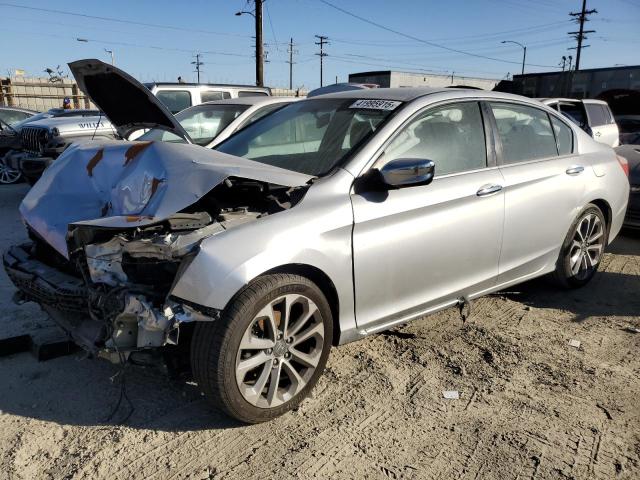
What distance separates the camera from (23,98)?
82.7ft

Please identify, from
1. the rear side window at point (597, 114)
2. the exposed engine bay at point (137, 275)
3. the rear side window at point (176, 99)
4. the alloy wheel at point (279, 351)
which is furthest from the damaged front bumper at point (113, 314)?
the rear side window at point (597, 114)

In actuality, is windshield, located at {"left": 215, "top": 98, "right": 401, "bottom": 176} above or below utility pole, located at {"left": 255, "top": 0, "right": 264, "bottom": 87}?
below

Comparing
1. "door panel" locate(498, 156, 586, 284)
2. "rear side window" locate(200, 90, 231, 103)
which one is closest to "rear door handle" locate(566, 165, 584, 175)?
"door panel" locate(498, 156, 586, 284)

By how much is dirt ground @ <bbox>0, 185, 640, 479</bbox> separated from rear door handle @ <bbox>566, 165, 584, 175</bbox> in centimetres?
127

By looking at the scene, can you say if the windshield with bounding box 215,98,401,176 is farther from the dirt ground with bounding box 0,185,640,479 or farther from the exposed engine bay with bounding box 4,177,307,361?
the dirt ground with bounding box 0,185,640,479

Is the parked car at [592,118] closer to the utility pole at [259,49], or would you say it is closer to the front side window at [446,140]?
the front side window at [446,140]

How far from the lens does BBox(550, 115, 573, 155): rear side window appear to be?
177 inches

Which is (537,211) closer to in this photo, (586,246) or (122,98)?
(586,246)

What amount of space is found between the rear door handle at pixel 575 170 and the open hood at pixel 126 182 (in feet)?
8.12

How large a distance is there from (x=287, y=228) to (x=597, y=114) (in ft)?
34.2

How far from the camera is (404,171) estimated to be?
3.01m

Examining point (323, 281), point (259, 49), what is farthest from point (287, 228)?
point (259, 49)

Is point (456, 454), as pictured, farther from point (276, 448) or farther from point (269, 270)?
point (269, 270)

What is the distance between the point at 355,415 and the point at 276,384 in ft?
1.57
